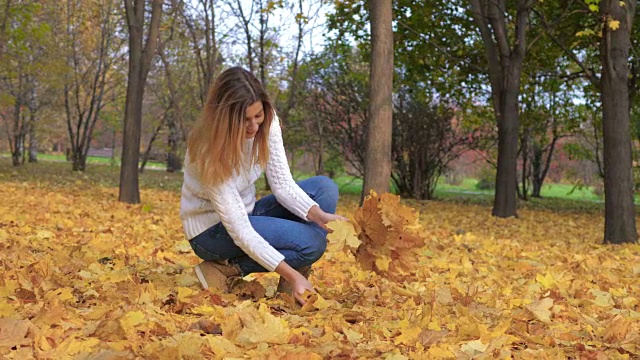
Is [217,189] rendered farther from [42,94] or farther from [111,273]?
[42,94]

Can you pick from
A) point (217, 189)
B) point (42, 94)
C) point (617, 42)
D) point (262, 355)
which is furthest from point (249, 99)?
point (42, 94)

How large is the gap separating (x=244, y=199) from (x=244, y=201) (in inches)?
0.4

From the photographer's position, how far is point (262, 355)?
2260 mm

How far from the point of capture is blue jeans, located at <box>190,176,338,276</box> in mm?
3359

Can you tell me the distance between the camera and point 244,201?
3494mm

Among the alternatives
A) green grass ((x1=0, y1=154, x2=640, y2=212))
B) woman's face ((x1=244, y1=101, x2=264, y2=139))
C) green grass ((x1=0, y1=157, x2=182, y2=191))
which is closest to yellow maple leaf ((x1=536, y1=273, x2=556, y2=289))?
woman's face ((x1=244, y1=101, x2=264, y2=139))

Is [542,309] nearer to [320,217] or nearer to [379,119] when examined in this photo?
[320,217]

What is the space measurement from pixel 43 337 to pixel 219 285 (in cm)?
129

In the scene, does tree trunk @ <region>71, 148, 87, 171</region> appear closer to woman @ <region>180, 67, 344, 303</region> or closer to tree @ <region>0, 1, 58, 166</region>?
tree @ <region>0, 1, 58, 166</region>

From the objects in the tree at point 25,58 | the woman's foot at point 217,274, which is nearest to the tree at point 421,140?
the tree at point 25,58

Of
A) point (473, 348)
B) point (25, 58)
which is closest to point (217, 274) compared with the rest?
point (473, 348)

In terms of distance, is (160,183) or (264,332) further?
(160,183)

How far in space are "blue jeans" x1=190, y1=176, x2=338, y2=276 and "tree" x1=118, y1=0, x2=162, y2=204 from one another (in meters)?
7.30

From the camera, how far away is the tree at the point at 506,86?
449 inches
